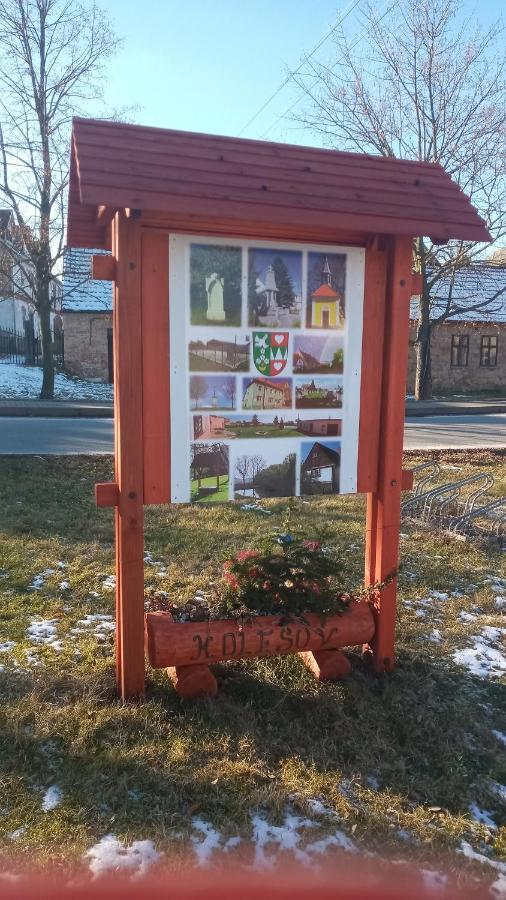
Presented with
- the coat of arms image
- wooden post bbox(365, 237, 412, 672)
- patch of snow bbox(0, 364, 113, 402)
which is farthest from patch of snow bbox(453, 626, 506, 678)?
patch of snow bbox(0, 364, 113, 402)

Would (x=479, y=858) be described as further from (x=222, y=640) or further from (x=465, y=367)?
(x=465, y=367)

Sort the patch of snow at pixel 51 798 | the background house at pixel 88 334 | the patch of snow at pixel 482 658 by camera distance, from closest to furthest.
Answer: the patch of snow at pixel 51 798, the patch of snow at pixel 482 658, the background house at pixel 88 334

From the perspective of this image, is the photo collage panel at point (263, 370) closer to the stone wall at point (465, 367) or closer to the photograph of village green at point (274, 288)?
the photograph of village green at point (274, 288)

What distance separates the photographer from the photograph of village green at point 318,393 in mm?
3373

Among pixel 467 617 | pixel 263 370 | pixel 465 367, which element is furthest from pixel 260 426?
pixel 465 367

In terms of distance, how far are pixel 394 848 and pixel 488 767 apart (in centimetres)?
72

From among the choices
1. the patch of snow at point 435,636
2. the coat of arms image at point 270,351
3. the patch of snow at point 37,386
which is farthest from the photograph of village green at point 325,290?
the patch of snow at point 37,386

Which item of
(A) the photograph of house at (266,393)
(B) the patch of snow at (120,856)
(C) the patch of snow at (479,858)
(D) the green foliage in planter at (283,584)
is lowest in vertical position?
(C) the patch of snow at (479,858)

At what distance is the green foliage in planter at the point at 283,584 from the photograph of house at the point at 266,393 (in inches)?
32.5

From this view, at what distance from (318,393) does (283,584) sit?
105 cm

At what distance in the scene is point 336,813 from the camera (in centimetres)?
258

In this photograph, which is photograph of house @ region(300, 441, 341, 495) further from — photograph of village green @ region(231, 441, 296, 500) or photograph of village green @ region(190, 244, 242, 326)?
photograph of village green @ region(190, 244, 242, 326)

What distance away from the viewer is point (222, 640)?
328cm

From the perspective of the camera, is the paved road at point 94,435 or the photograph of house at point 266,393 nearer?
the photograph of house at point 266,393
